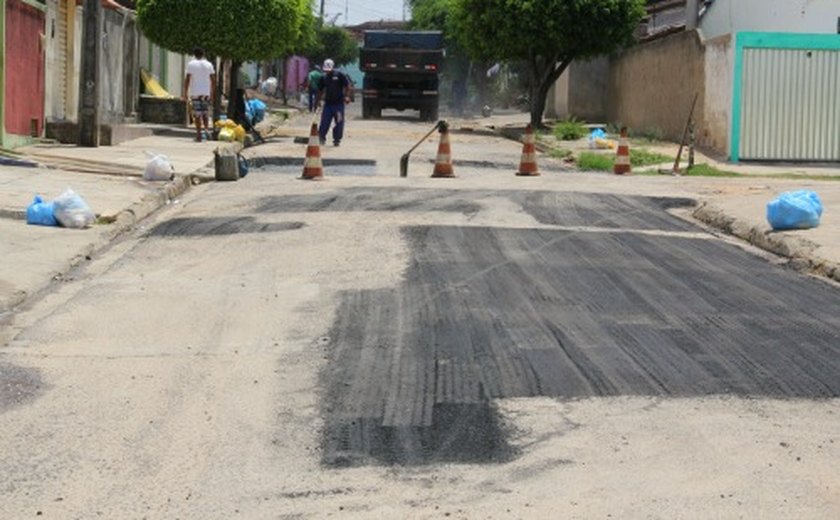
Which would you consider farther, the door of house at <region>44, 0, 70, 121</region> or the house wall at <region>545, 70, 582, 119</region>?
the house wall at <region>545, 70, 582, 119</region>

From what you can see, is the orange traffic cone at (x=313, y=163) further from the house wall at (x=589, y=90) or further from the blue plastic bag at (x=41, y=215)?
the house wall at (x=589, y=90)

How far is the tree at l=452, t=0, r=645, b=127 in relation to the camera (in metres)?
Result: 39.0

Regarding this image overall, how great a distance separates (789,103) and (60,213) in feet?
51.9

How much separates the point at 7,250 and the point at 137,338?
344cm

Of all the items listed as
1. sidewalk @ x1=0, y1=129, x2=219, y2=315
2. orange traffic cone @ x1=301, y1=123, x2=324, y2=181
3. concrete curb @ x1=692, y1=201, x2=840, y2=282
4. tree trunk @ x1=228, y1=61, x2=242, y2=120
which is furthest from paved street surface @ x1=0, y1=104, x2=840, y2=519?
tree trunk @ x1=228, y1=61, x2=242, y2=120

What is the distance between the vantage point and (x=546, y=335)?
8.57 metres

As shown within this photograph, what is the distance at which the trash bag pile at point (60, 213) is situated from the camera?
43.5 ft

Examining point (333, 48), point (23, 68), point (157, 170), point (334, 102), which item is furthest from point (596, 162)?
point (333, 48)

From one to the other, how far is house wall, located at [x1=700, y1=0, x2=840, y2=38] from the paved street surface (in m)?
21.9

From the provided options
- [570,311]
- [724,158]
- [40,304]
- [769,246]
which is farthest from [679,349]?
[724,158]

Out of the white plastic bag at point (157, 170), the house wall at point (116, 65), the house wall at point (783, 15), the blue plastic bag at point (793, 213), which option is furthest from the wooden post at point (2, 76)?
the house wall at point (783, 15)

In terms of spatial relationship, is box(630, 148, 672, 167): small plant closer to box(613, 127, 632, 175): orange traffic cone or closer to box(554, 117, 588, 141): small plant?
box(613, 127, 632, 175): orange traffic cone

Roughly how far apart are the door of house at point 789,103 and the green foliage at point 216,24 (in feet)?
35.1

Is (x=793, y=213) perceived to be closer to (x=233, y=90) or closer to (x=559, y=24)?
(x=233, y=90)
